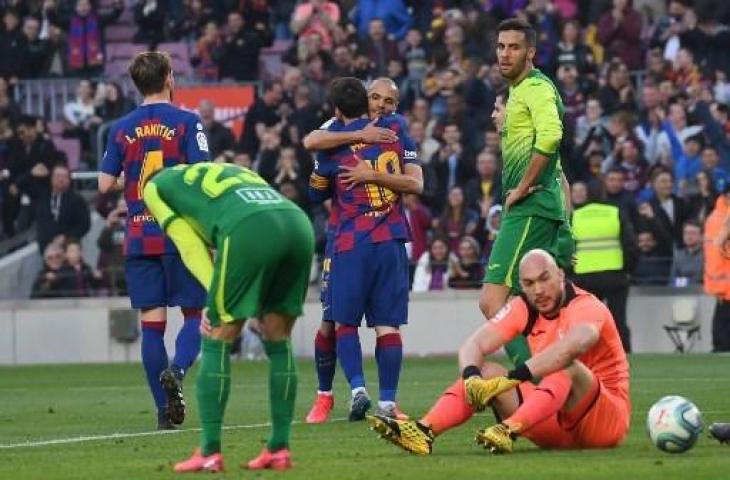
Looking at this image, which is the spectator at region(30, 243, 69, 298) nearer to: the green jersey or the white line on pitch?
the white line on pitch

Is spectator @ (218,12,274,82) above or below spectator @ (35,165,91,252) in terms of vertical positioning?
above

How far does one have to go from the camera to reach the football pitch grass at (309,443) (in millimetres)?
10312

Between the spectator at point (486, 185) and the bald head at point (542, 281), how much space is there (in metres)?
14.8

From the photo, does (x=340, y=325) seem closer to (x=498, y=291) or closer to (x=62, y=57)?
(x=498, y=291)

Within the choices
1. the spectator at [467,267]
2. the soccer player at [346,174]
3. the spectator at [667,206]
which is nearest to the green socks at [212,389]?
the soccer player at [346,174]

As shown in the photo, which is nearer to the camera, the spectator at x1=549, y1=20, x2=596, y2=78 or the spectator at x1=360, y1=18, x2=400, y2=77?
the spectator at x1=549, y1=20, x2=596, y2=78

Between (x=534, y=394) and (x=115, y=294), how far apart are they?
16.5 metres

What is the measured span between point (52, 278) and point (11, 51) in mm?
5763

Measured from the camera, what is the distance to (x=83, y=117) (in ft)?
98.7

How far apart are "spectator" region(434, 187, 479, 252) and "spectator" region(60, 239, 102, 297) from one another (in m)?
4.27

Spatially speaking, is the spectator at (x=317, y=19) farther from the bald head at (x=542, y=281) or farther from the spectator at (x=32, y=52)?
the bald head at (x=542, y=281)

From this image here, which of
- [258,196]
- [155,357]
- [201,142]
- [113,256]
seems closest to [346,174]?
[201,142]

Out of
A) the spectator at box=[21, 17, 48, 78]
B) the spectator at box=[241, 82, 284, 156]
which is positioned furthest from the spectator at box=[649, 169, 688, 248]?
the spectator at box=[21, 17, 48, 78]

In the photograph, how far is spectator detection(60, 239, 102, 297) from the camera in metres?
26.7
